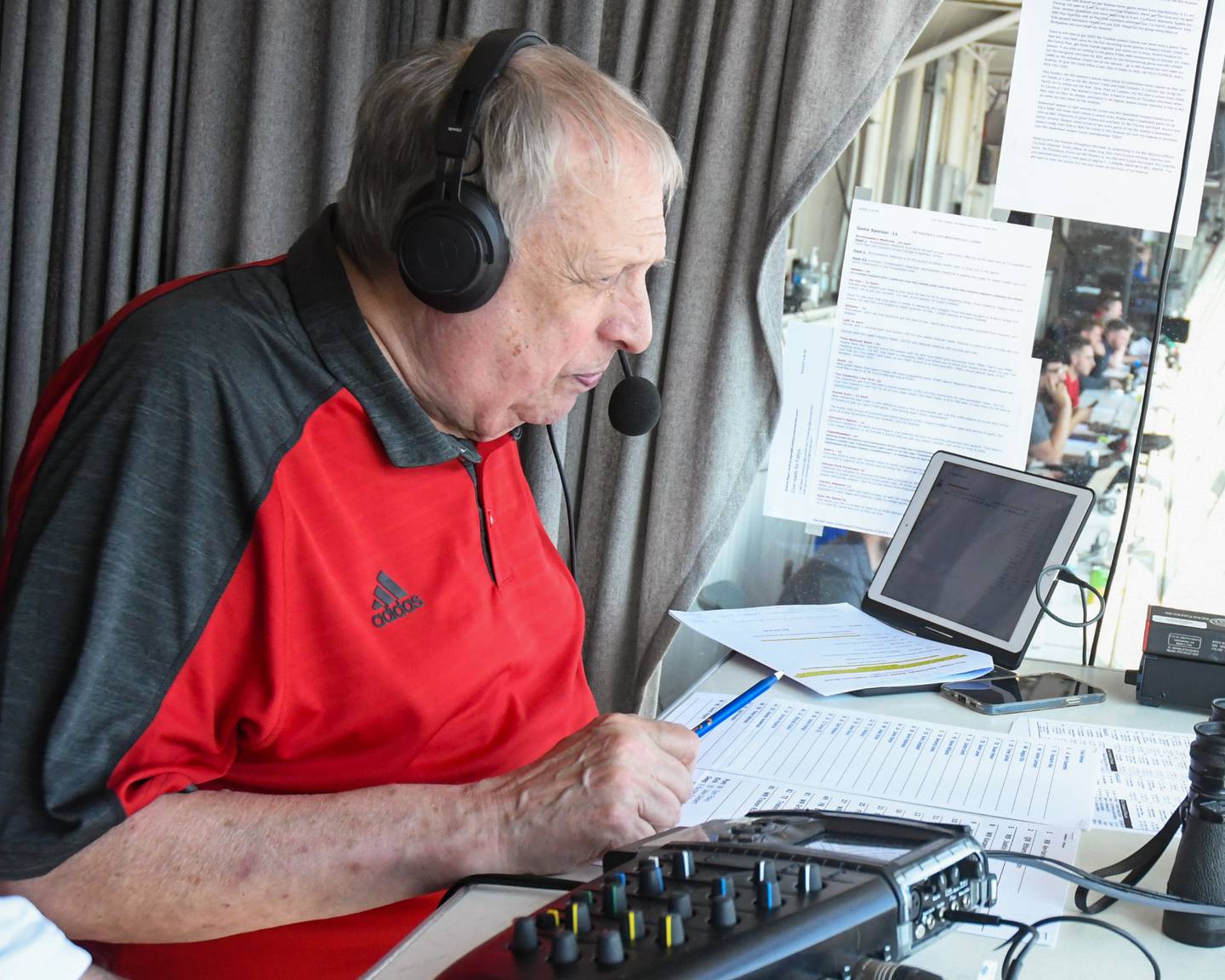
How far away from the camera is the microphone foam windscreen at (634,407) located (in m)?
1.42

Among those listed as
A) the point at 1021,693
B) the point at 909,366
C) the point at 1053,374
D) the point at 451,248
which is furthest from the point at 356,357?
the point at 1053,374

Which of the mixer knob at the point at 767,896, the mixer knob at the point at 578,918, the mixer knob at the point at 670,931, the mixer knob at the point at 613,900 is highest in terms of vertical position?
the mixer knob at the point at 767,896

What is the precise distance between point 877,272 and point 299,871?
3.92 ft

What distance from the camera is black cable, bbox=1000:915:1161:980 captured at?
0.70 meters

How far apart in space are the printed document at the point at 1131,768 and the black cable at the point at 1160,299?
0.32 meters

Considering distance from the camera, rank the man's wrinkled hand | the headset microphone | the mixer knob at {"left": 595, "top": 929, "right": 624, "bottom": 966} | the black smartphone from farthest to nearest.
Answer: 1. the headset microphone
2. the black smartphone
3. the man's wrinkled hand
4. the mixer knob at {"left": 595, "top": 929, "right": 624, "bottom": 966}

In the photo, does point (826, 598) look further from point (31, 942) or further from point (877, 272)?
point (31, 942)

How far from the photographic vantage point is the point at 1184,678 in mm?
1337

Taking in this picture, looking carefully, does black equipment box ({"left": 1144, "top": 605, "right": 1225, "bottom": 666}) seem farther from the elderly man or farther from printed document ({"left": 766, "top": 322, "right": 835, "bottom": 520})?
the elderly man

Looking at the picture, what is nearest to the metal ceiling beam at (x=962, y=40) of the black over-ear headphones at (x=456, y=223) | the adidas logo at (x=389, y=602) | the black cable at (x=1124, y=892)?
the black over-ear headphones at (x=456, y=223)

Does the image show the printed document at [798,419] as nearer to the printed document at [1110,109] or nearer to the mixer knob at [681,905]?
the printed document at [1110,109]

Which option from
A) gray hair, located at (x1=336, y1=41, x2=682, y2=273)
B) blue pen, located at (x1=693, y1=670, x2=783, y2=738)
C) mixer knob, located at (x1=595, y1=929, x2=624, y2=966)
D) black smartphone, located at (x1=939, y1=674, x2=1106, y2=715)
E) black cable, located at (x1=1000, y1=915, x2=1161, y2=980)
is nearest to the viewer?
mixer knob, located at (x1=595, y1=929, x2=624, y2=966)

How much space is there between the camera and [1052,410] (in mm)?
1667

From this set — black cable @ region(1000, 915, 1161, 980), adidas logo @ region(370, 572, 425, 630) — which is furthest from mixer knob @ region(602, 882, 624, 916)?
adidas logo @ region(370, 572, 425, 630)
